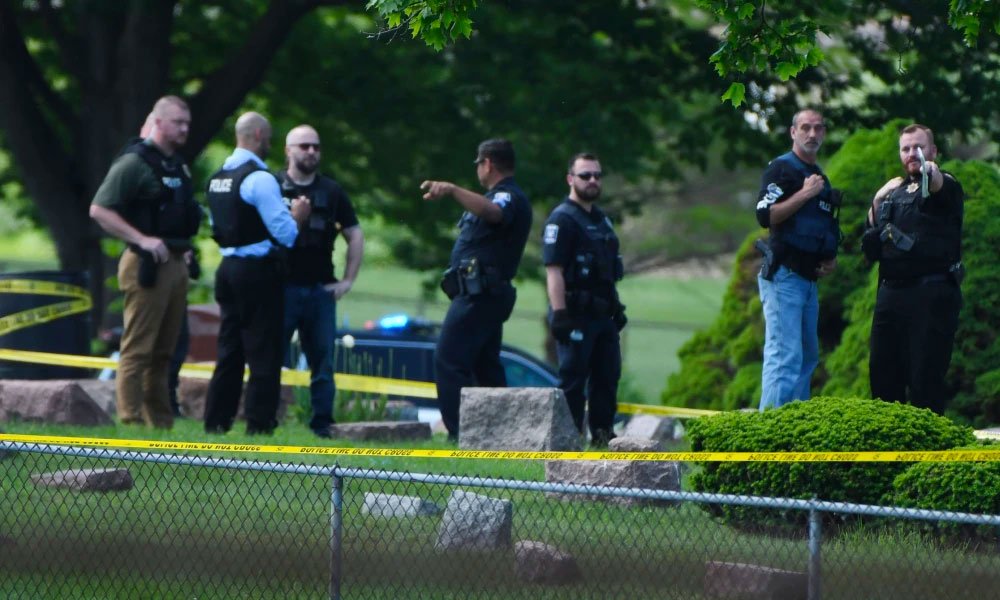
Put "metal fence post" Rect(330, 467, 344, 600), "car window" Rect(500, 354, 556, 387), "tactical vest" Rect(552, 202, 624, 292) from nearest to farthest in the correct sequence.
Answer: "metal fence post" Rect(330, 467, 344, 600) < "tactical vest" Rect(552, 202, 624, 292) < "car window" Rect(500, 354, 556, 387)

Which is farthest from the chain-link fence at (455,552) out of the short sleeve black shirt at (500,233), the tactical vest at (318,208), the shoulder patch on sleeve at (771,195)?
the tactical vest at (318,208)

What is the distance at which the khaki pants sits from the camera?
10.1m

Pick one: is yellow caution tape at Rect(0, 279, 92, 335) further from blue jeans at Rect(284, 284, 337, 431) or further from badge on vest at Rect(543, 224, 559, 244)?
badge on vest at Rect(543, 224, 559, 244)

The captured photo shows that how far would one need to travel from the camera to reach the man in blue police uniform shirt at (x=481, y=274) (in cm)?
1012

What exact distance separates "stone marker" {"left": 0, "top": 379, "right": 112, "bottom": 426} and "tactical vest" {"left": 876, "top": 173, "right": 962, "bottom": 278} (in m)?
5.06

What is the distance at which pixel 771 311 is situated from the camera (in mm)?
9250

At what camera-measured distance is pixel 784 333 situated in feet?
30.1

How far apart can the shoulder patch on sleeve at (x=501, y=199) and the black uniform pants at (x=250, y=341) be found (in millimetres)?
1359

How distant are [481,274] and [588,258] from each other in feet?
2.23

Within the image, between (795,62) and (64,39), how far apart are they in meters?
12.1

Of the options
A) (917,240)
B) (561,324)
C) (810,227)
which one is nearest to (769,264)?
(810,227)

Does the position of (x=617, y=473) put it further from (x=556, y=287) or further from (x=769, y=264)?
(x=556, y=287)

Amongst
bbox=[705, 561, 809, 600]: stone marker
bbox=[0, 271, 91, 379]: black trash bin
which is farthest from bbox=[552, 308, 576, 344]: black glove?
bbox=[705, 561, 809, 600]: stone marker

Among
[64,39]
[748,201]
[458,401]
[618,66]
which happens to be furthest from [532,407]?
[748,201]
